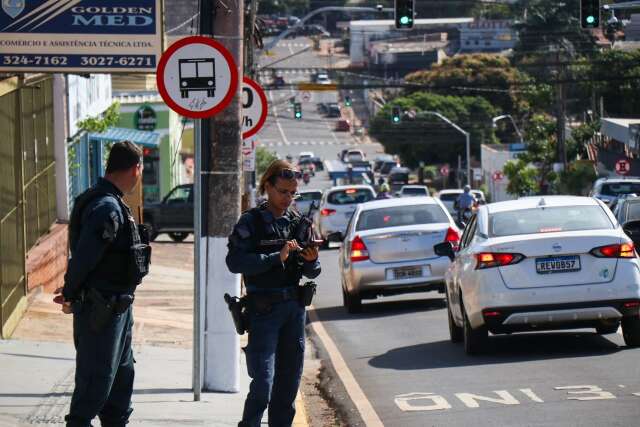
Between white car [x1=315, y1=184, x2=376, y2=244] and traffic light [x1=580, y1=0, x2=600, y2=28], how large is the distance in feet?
35.8

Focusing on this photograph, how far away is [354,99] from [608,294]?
4976 inches

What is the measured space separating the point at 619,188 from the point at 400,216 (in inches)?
685

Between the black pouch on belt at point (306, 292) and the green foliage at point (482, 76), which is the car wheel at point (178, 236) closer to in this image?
the black pouch on belt at point (306, 292)

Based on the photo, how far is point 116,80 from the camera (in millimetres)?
51375

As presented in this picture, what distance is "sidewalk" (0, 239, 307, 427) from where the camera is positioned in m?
10.3

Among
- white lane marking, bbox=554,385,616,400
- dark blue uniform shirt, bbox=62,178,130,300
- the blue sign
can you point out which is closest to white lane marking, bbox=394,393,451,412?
white lane marking, bbox=554,385,616,400

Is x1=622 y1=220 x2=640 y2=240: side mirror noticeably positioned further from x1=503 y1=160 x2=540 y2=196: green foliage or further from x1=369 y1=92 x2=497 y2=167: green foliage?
x1=369 y1=92 x2=497 y2=167: green foliage

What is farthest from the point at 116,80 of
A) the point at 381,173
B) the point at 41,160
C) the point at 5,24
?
the point at 381,173

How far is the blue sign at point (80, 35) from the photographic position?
549 inches

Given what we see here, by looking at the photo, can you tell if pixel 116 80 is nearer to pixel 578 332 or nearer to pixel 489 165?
pixel 578 332

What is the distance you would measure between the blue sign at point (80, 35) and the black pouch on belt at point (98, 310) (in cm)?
649

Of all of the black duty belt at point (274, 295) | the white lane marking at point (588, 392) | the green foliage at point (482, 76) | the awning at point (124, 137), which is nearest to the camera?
the black duty belt at point (274, 295)

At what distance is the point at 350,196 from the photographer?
1545 inches

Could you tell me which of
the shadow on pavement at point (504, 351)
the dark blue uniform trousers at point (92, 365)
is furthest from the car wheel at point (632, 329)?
the dark blue uniform trousers at point (92, 365)
